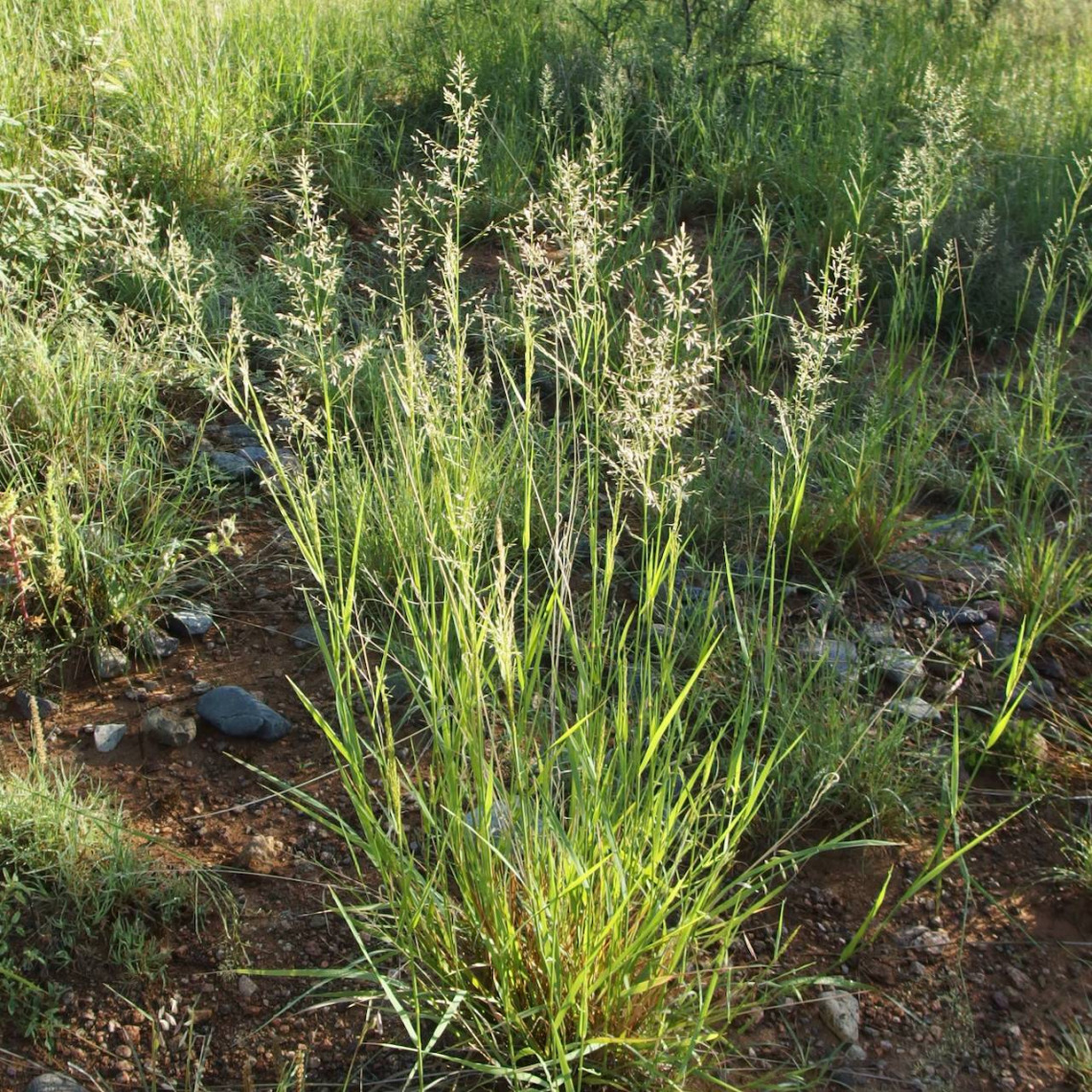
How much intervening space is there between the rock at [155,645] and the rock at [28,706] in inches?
9.2

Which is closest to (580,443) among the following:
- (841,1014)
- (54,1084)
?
(841,1014)

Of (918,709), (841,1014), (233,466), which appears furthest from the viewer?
(233,466)

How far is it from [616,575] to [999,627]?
3.03 feet

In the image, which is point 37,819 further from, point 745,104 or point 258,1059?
point 745,104

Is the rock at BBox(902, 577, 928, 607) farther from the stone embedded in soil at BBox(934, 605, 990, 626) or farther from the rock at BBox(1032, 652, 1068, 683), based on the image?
the rock at BBox(1032, 652, 1068, 683)

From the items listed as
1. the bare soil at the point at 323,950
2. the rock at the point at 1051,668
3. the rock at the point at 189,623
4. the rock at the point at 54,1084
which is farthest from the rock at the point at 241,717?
the rock at the point at 1051,668

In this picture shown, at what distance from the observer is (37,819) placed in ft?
6.75

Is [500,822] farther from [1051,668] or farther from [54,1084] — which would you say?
[1051,668]

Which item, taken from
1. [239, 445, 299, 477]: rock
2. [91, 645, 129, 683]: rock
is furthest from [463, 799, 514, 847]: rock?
[239, 445, 299, 477]: rock

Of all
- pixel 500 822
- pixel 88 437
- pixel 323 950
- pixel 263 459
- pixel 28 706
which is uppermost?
pixel 88 437

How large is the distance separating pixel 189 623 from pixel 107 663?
211mm

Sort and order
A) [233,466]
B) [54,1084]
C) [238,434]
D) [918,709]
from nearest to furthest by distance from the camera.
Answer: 1. [54,1084]
2. [918,709]
3. [233,466]
4. [238,434]

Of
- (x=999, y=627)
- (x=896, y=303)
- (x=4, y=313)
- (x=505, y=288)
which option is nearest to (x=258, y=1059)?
(x=999, y=627)

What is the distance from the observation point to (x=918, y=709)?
256 centimetres
